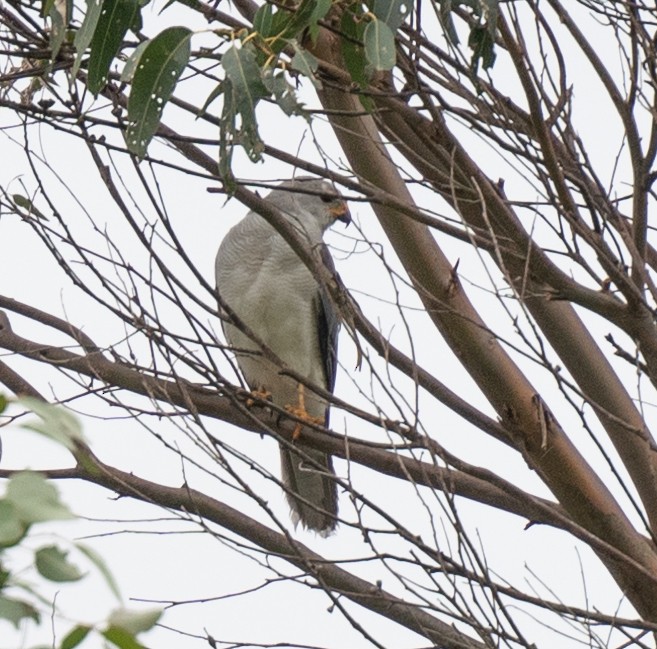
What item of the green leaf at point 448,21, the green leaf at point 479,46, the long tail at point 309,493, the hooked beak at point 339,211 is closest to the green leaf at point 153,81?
the green leaf at point 448,21

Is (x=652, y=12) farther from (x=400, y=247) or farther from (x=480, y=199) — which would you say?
(x=400, y=247)

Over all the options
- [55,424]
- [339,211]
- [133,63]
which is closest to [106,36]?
[133,63]

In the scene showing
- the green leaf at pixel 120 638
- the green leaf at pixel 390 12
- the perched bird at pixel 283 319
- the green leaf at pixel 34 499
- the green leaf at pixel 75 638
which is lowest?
the green leaf at pixel 75 638

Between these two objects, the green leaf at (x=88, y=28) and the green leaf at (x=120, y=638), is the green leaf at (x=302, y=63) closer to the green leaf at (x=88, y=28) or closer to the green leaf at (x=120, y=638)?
the green leaf at (x=88, y=28)

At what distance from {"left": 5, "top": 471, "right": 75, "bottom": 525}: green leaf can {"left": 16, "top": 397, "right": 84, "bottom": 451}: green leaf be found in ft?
0.16

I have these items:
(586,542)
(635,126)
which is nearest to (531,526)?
(586,542)

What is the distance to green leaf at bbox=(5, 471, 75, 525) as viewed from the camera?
1109mm

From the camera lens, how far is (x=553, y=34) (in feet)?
10.1

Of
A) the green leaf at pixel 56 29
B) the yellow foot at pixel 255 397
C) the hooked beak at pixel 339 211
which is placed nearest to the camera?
the green leaf at pixel 56 29

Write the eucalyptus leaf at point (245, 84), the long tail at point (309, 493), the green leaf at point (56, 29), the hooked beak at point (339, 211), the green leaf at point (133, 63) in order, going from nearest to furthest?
1. the eucalyptus leaf at point (245, 84)
2. the green leaf at point (133, 63)
3. the green leaf at point (56, 29)
4. the long tail at point (309, 493)
5. the hooked beak at point (339, 211)

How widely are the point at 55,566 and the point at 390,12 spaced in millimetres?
1997

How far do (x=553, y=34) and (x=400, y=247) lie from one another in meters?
1.06

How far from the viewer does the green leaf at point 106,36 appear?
9.55ft

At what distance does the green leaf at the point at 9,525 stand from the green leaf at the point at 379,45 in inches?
66.9
